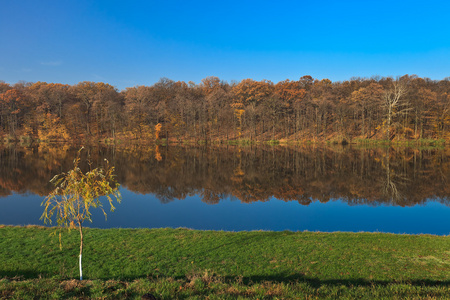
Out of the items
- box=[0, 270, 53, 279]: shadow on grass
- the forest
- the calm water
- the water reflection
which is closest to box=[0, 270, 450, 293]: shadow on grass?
box=[0, 270, 53, 279]: shadow on grass

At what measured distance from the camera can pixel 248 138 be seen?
81250 millimetres

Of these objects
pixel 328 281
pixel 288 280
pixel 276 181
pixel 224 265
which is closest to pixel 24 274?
pixel 224 265

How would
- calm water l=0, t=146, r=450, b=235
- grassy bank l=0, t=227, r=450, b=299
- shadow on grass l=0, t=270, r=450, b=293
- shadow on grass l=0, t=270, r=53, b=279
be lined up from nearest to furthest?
grassy bank l=0, t=227, r=450, b=299 < shadow on grass l=0, t=270, r=450, b=293 < shadow on grass l=0, t=270, r=53, b=279 < calm water l=0, t=146, r=450, b=235

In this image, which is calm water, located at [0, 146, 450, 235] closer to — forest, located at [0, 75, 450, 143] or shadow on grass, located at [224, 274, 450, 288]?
shadow on grass, located at [224, 274, 450, 288]

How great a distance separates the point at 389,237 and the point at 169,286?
31.6ft

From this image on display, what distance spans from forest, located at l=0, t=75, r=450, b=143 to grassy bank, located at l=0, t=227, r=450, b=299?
215 feet

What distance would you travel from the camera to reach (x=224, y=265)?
8.55m

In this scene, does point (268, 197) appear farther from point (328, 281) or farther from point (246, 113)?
point (246, 113)

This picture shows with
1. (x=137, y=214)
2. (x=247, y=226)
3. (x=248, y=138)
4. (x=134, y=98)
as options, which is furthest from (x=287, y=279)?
(x=134, y=98)

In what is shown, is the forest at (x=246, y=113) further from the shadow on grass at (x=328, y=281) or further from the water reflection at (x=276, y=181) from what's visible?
the shadow on grass at (x=328, y=281)

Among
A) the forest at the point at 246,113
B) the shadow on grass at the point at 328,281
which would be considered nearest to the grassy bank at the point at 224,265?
the shadow on grass at the point at 328,281

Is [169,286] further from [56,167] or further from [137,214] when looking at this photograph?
[56,167]

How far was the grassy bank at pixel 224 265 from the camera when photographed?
5891 millimetres

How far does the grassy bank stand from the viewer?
589 centimetres
